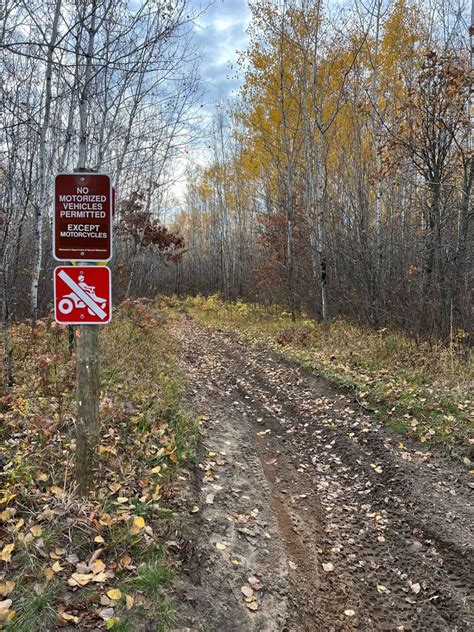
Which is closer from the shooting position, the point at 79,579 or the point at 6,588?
the point at 6,588

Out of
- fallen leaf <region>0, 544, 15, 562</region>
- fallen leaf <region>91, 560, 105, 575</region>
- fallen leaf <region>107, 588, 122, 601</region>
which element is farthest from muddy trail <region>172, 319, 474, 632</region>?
fallen leaf <region>0, 544, 15, 562</region>

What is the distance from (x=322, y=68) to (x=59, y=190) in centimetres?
1266

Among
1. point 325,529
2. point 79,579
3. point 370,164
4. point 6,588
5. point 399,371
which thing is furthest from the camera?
point 370,164

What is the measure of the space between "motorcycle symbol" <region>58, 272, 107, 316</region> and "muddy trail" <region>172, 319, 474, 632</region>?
2056 mm

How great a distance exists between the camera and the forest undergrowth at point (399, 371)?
17.4 feet

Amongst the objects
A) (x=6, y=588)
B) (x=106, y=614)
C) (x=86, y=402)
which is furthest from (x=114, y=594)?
(x=86, y=402)

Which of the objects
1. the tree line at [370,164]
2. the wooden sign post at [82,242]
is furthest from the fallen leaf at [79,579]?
the tree line at [370,164]

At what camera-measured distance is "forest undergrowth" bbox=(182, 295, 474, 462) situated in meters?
5.29

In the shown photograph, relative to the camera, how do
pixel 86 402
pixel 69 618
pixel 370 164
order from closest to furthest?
pixel 69 618
pixel 86 402
pixel 370 164

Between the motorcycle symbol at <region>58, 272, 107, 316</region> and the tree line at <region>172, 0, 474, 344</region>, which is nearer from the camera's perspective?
the motorcycle symbol at <region>58, 272, 107, 316</region>

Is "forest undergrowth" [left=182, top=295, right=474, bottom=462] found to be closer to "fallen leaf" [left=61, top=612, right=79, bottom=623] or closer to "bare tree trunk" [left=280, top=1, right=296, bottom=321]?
"bare tree trunk" [left=280, top=1, right=296, bottom=321]

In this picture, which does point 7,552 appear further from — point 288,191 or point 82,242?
point 288,191

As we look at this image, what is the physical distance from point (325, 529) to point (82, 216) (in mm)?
3408

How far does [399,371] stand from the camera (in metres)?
7.19
